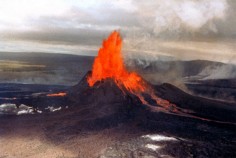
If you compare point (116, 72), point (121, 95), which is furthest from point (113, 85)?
point (116, 72)

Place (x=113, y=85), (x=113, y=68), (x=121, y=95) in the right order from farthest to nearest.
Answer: (x=113, y=68) → (x=113, y=85) → (x=121, y=95)

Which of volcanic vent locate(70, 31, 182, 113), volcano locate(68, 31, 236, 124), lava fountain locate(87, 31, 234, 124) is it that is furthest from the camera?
lava fountain locate(87, 31, 234, 124)

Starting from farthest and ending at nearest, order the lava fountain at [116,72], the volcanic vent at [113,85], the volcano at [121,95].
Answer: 1. the lava fountain at [116,72]
2. the volcanic vent at [113,85]
3. the volcano at [121,95]

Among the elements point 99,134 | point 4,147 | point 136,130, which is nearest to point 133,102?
point 136,130

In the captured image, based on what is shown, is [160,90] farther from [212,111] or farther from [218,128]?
[218,128]

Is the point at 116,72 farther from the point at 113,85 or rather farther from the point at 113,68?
the point at 113,85

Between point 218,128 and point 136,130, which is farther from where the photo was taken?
point 218,128

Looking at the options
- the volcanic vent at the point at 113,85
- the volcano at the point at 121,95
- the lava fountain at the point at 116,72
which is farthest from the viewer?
the lava fountain at the point at 116,72
